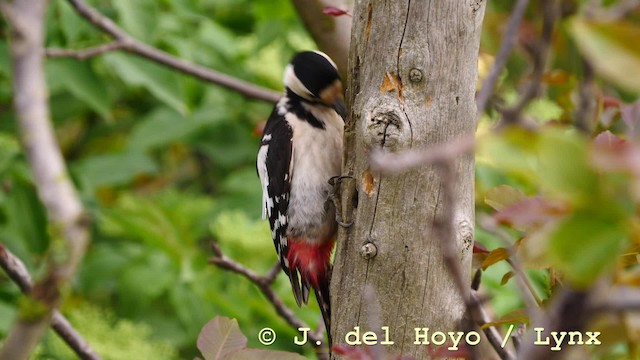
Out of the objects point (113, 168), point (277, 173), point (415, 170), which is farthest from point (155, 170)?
point (415, 170)

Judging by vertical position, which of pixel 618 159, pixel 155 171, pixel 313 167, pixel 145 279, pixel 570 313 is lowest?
pixel 145 279

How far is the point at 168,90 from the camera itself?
2.90 metres

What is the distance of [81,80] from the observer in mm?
2857

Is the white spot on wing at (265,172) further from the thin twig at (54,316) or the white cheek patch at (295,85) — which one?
the thin twig at (54,316)

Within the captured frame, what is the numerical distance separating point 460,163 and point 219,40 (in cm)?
191

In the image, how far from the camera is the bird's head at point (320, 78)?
236 cm

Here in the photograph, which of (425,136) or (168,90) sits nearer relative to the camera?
(425,136)

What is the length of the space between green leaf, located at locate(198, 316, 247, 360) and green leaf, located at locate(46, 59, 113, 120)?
1532 millimetres

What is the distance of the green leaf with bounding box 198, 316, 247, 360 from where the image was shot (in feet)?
4.64

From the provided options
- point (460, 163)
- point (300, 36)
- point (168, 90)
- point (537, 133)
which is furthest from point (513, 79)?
point (537, 133)

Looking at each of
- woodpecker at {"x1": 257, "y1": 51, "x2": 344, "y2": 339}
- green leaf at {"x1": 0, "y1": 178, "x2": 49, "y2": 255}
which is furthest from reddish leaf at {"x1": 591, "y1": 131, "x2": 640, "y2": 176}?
green leaf at {"x1": 0, "y1": 178, "x2": 49, "y2": 255}

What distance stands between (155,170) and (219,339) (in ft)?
6.41

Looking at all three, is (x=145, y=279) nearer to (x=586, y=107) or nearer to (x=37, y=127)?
(x=586, y=107)

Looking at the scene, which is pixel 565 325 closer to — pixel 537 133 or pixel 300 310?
pixel 537 133
